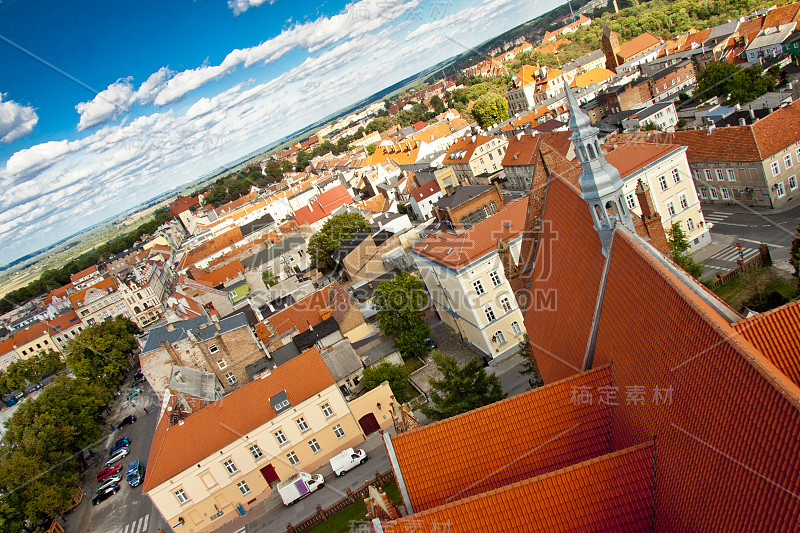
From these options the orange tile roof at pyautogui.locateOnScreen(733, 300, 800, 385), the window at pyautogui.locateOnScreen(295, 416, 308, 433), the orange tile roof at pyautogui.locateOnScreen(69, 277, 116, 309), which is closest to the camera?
the orange tile roof at pyautogui.locateOnScreen(733, 300, 800, 385)

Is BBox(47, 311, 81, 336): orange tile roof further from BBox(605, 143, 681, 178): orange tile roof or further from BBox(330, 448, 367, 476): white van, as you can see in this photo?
BBox(605, 143, 681, 178): orange tile roof

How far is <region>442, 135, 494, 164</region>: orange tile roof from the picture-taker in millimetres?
82000

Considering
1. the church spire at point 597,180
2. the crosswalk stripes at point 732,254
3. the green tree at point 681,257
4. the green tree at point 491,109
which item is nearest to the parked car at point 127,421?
the green tree at point 681,257

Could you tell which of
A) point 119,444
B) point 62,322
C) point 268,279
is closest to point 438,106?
point 268,279

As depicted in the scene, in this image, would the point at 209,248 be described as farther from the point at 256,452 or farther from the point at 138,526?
the point at 256,452

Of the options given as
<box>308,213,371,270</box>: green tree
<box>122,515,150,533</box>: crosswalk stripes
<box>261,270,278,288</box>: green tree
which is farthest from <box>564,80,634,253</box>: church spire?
<box>261,270,278,288</box>: green tree

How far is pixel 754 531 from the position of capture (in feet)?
25.5

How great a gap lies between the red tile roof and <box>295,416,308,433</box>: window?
52.2 m

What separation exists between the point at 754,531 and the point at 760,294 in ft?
86.6

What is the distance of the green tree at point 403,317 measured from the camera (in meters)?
40.3

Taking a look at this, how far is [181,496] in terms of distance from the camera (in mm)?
29656

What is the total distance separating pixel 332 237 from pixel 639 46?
9978 cm

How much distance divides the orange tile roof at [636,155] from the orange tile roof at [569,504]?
3075cm

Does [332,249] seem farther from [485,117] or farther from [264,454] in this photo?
[485,117]
